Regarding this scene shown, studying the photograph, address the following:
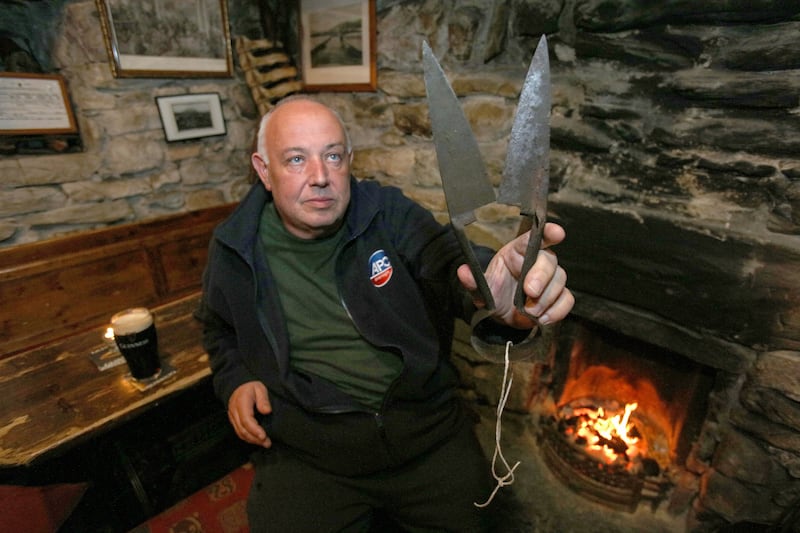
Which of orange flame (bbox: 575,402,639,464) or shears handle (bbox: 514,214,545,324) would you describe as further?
orange flame (bbox: 575,402,639,464)

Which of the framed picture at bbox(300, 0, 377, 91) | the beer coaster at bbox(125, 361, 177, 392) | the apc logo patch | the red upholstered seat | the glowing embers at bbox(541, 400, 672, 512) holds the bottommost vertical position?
the glowing embers at bbox(541, 400, 672, 512)

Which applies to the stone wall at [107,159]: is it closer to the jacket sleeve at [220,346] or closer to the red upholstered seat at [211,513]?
the jacket sleeve at [220,346]

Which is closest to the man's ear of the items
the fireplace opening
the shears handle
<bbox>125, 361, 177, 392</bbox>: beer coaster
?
<bbox>125, 361, 177, 392</bbox>: beer coaster

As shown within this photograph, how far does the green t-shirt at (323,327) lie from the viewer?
130cm

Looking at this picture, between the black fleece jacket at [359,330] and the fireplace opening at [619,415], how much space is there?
0.70 metres

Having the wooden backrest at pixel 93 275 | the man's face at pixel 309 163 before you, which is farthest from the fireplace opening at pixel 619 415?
the wooden backrest at pixel 93 275

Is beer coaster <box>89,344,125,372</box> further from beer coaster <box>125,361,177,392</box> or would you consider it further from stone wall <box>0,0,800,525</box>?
stone wall <box>0,0,800,525</box>

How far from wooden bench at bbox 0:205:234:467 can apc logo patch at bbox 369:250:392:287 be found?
24.5 inches

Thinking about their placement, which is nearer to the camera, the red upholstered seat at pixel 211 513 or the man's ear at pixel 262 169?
the red upholstered seat at pixel 211 513

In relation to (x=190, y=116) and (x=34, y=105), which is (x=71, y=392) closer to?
(x=34, y=105)

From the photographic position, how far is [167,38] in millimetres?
1890

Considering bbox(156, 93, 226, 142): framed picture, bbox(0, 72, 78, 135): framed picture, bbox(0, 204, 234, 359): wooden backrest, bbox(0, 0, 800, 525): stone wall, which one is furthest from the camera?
bbox(156, 93, 226, 142): framed picture

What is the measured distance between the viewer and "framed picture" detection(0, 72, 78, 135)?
5.00 feet

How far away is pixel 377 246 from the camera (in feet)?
4.34
